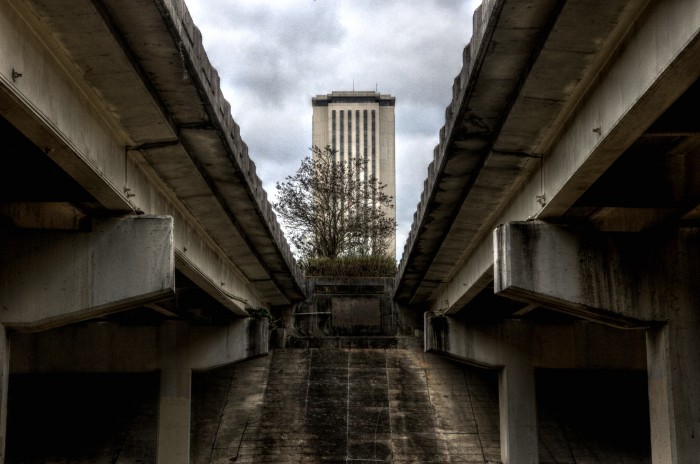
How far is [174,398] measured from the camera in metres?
24.5

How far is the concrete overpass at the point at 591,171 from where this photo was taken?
318 inches

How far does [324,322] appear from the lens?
1252 inches

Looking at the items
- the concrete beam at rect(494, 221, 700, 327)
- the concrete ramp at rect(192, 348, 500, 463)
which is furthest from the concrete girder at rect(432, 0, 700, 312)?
the concrete ramp at rect(192, 348, 500, 463)

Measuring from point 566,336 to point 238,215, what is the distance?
34.5ft

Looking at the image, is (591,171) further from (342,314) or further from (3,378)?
(342,314)

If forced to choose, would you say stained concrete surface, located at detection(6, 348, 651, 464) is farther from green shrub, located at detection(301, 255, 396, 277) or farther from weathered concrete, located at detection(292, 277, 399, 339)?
green shrub, located at detection(301, 255, 396, 277)

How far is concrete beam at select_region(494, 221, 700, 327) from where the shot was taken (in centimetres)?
1212

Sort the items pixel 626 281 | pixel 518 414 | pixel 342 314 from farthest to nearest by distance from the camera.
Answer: pixel 342 314
pixel 518 414
pixel 626 281

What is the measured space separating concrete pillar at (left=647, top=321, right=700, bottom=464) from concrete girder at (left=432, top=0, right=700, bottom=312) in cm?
206

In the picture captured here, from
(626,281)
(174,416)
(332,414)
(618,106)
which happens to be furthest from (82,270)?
(332,414)

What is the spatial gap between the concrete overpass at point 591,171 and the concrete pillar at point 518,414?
7.07 metres

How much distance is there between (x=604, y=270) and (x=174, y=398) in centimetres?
1470

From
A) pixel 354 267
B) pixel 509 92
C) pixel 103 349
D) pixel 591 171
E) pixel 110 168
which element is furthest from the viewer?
pixel 354 267

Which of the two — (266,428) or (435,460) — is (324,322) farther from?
(435,460)
